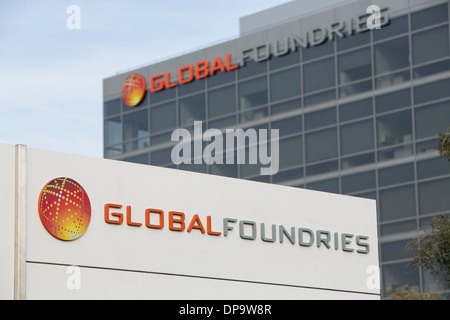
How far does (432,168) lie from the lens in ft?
163

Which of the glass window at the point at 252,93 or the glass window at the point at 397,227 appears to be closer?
the glass window at the point at 397,227

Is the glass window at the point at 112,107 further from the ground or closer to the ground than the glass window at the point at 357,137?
further from the ground

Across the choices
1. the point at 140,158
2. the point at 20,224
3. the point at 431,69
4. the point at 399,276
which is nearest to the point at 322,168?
the point at 399,276

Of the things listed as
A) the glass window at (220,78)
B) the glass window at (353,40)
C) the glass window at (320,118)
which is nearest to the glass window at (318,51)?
the glass window at (353,40)

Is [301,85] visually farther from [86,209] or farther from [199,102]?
[86,209]

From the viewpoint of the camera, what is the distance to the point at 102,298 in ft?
69.0

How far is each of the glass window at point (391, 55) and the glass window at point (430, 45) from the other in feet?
1.61

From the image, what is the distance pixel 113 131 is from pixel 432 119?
19.8 meters

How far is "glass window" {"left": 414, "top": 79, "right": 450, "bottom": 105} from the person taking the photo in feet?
163

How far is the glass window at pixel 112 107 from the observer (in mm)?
62250


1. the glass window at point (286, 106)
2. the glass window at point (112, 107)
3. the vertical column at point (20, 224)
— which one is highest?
the glass window at point (112, 107)

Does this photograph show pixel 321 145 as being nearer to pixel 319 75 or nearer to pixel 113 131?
pixel 319 75

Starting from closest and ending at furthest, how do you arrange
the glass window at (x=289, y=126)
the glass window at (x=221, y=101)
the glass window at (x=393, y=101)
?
the glass window at (x=393, y=101), the glass window at (x=289, y=126), the glass window at (x=221, y=101)

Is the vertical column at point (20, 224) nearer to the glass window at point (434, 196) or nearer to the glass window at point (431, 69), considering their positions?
the glass window at point (434, 196)
